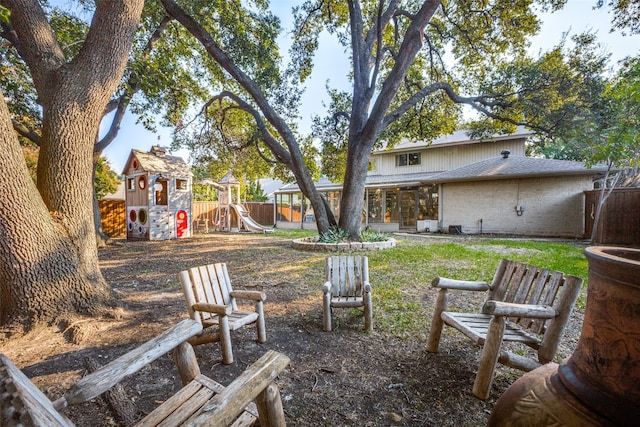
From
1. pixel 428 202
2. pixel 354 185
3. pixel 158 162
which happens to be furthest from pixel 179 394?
pixel 428 202

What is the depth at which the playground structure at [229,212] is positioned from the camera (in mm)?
17330

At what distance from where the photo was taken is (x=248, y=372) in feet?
4.89

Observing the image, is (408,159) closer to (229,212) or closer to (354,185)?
(354,185)

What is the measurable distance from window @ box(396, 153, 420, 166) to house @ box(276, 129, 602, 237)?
0.21ft

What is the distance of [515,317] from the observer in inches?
95.7

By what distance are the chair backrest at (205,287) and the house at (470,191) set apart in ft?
44.6

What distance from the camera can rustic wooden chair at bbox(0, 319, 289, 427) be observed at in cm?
100

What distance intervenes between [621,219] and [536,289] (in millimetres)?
11254

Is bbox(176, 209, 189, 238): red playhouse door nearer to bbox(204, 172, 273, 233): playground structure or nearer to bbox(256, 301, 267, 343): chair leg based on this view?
bbox(204, 172, 273, 233): playground structure

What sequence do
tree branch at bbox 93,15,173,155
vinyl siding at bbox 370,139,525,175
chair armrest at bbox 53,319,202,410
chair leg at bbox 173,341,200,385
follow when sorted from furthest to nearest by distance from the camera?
vinyl siding at bbox 370,139,525,175, tree branch at bbox 93,15,173,155, chair leg at bbox 173,341,200,385, chair armrest at bbox 53,319,202,410

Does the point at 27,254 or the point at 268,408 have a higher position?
the point at 27,254

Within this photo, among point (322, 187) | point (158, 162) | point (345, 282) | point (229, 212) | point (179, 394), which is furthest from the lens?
point (322, 187)

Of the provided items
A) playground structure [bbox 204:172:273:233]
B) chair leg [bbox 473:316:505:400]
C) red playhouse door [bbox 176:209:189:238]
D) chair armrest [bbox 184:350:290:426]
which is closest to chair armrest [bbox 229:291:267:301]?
chair armrest [bbox 184:350:290:426]

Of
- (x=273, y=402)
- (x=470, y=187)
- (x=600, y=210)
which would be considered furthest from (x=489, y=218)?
(x=273, y=402)
